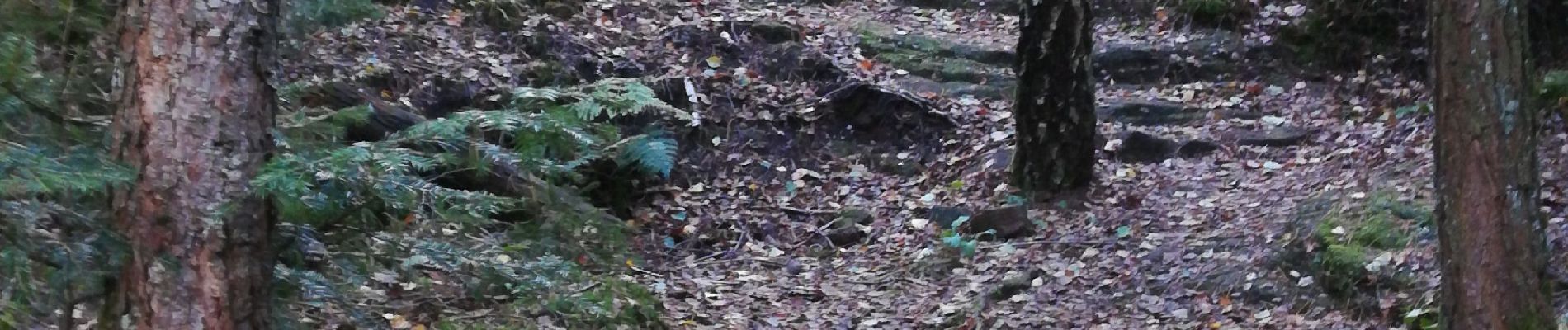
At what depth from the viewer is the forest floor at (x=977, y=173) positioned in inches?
231

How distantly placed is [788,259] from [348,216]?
11.6ft

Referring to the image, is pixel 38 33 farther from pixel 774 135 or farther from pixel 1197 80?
pixel 1197 80

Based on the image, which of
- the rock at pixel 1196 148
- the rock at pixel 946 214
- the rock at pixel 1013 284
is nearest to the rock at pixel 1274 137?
the rock at pixel 1196 148

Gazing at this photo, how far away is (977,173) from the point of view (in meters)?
8.14

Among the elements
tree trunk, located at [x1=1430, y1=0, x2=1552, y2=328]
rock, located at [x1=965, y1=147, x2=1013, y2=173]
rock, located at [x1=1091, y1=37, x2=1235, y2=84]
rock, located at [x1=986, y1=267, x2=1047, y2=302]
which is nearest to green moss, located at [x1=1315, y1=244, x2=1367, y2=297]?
tree trunk, located at [x1=1430, y1=0, x2=1552, y2=328]

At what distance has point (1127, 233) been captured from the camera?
6844mm

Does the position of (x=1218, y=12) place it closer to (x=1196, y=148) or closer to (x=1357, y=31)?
(x=1357, y=31)

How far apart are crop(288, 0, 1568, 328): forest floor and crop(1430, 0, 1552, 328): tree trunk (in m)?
0.92

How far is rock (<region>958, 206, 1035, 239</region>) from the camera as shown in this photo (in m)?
7.04

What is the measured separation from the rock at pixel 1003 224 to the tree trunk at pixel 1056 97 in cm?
45

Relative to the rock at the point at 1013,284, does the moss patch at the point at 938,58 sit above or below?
above

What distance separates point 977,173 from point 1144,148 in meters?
1.24

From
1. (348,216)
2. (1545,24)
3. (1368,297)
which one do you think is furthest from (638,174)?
(1545,24)

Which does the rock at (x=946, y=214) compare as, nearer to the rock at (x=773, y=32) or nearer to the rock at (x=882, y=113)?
the rock at (x=882, y=113)
